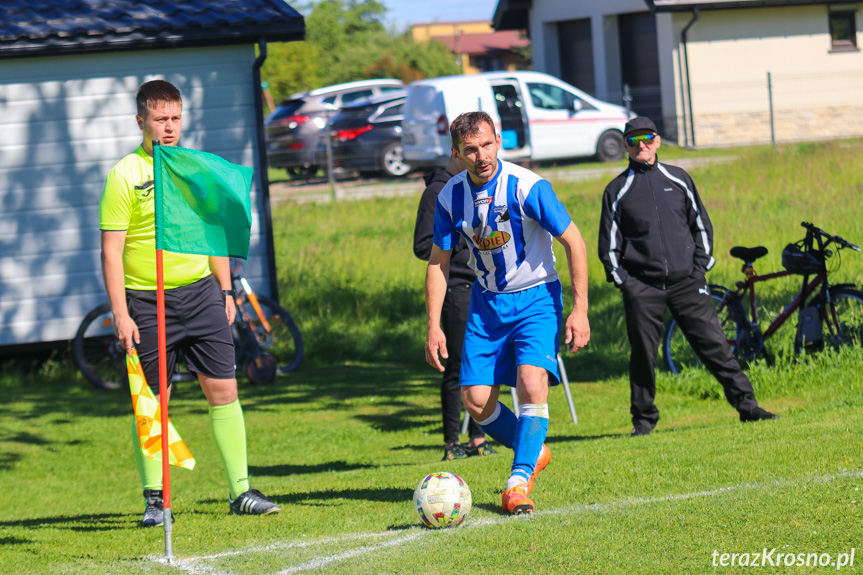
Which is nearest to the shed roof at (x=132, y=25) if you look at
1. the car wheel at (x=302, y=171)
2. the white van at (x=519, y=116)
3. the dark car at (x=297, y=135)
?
the white van at (x=519, y=116)

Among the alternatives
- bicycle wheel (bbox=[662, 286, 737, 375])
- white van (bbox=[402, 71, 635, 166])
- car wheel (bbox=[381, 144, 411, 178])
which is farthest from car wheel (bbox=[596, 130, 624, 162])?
bicycle wheel (bbox=[662, 286, 737, 375])

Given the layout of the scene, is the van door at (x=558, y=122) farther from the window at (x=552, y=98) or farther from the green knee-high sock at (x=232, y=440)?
the green knee-high sock at (x=232, y=440)

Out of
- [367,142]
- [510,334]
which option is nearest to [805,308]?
[510,334]

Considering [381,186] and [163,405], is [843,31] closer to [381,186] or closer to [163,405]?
[381,186]

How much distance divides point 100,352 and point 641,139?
7.22 meters

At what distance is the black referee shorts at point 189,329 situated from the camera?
553cm

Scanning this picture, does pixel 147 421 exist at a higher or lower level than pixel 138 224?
lower

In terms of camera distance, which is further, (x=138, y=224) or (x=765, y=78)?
(x=765, y=78)

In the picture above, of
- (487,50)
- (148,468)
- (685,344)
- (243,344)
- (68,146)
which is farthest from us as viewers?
(487,50)

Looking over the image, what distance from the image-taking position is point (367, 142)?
22.5 meters

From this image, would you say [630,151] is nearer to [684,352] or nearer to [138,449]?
[684,352]

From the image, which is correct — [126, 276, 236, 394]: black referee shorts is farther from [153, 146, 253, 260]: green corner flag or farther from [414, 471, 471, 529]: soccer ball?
[414, 471, 471, 529]: soccer ball

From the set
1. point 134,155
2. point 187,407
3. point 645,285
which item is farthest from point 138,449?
point 187,407

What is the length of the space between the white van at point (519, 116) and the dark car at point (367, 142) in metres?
0.52
